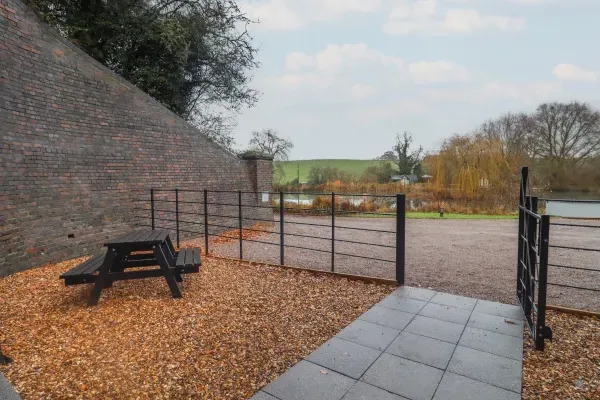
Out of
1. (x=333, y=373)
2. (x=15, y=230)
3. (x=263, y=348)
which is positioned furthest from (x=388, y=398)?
(x=15, y=230)

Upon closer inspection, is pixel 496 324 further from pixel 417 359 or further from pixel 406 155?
pixel 406 155

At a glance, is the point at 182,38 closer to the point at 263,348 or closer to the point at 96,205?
the point at 96,205

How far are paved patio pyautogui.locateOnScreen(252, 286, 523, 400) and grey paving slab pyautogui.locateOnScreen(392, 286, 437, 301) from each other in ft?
0.90

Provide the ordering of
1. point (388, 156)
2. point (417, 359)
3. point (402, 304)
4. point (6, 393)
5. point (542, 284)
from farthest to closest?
point (388, 156) < point (402, 304) < point (542, 284) < point (417, 359) < point (6, 393)

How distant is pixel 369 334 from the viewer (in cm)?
275

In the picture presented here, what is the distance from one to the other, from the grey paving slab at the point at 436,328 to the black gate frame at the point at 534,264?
0.55m

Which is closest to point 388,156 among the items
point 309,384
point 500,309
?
point 500,309

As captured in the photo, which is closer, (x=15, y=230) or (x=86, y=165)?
(x=15, y=230)

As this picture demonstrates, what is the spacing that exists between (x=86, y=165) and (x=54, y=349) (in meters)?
3.91

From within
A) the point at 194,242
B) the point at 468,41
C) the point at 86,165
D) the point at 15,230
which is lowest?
the point at 194,242

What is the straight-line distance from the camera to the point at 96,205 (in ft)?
18.8

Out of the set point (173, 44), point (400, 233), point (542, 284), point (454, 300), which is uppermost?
point (173, 44)

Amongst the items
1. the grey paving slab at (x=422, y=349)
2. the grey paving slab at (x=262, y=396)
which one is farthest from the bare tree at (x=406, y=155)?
the grey paving slab at (x=262, y=396)

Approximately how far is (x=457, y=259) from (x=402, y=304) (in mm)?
3037
